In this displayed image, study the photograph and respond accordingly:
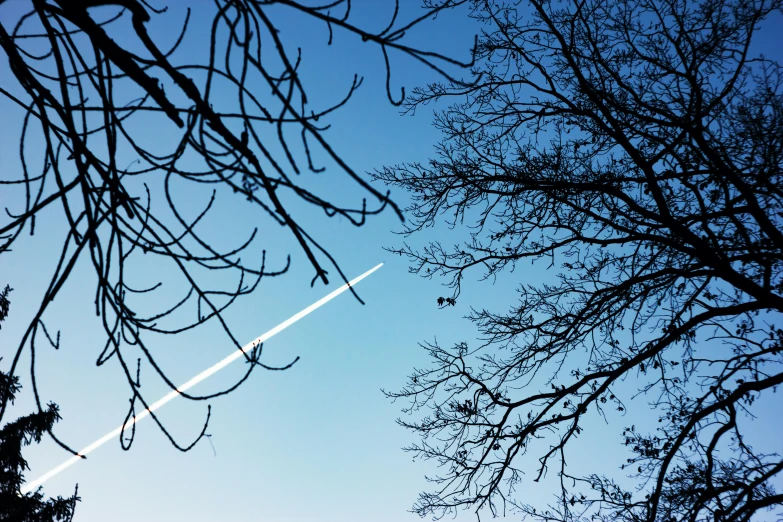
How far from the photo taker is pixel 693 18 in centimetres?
574

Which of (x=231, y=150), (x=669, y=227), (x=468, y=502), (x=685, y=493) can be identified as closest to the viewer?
(x=231, y=150)

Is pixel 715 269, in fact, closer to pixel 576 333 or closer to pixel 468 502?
pixel 576 333

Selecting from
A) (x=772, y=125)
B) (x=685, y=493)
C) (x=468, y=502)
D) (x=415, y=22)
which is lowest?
(x=685, y=493)

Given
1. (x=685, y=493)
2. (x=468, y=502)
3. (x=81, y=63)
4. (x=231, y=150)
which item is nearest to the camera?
(x=231, y=150)

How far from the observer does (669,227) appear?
5.70 meters

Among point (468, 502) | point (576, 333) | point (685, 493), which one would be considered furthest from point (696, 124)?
point (468, 502)

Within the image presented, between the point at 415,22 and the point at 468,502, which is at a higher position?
the point at 415,22

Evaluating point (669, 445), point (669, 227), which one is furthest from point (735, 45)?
point (669, 445)

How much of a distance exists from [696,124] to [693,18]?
1.14 metres

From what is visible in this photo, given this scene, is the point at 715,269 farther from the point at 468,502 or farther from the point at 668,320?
the point at 468,502

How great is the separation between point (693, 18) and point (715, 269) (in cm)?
257

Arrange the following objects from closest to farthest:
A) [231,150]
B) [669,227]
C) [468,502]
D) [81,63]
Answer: [231,150] < [81,63] < [669,227] < [468,502]

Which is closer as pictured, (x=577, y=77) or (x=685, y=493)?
(x=685, y=493)

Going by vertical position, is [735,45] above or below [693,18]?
below
